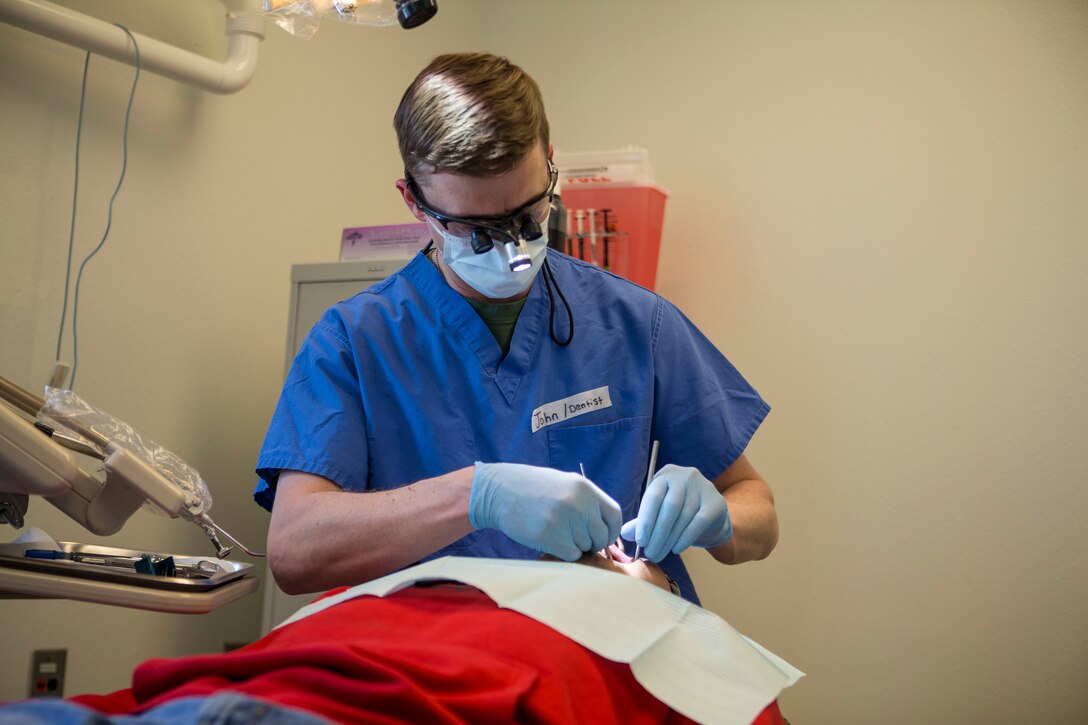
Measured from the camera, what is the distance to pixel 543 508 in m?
1.22

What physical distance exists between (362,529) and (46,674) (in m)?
1.03

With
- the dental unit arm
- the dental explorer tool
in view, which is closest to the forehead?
the dental explorer tool

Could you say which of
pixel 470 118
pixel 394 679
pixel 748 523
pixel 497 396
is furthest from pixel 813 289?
pixel 394 679

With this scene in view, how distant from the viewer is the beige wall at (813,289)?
2027 millimetres

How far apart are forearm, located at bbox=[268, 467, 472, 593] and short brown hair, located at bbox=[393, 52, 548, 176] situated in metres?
0.46

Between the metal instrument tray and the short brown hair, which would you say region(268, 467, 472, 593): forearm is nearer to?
the metal instrument tray

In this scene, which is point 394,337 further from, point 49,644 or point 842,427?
point 842,427

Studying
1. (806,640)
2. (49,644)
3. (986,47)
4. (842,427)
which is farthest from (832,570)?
(49,644)

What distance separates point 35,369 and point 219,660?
1298 mm

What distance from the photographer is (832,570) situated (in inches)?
94.1

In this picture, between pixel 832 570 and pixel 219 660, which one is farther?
pixel 832 570

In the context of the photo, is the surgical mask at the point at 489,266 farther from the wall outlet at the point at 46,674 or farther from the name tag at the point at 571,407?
the wall outlet at the point at 46,674

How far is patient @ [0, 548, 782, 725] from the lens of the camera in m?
0.69

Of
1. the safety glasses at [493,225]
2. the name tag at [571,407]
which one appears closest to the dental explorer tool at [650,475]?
the name tag at [571,407]
